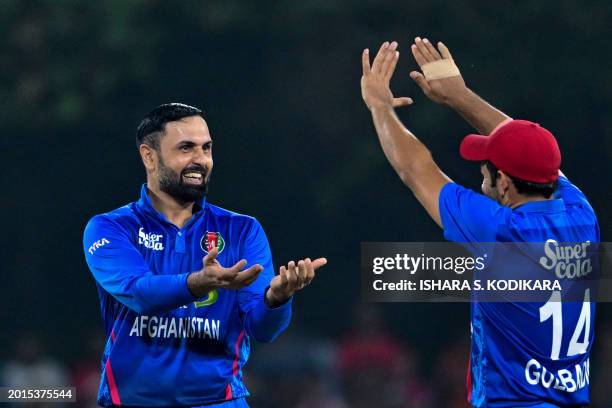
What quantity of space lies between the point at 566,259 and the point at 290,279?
1.05 meters

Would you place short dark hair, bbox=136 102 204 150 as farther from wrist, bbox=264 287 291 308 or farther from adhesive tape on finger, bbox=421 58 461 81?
adhesive tape on finger, bbox=421 58 461 81


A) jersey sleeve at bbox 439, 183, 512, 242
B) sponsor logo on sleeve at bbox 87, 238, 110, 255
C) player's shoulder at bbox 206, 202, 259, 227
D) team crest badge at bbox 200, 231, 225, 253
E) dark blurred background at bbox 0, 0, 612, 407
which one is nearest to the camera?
jersey sleeve at bbox 439, 183, 512, 242

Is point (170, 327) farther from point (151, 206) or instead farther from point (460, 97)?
point (460, 97)

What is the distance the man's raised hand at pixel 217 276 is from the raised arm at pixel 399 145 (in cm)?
67

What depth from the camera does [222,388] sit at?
437 cm

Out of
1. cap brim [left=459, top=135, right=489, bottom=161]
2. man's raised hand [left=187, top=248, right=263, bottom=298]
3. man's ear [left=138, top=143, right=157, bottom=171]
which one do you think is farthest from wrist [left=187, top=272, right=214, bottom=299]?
cap brim [left=459, top=135, right=489, bottom=161]

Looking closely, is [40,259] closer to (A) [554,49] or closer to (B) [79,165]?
(B) [79,165]

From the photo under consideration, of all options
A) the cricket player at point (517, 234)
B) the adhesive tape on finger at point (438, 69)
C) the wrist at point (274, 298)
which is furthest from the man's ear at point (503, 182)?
the wrist at point (274, 298)

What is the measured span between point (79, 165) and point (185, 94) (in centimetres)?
117

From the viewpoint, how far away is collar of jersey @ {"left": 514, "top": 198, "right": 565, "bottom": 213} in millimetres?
3924

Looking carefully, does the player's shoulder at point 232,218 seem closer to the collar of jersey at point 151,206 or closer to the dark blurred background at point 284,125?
the collar of jersey at point 151,206

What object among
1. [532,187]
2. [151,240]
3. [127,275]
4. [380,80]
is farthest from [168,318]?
[532,187]

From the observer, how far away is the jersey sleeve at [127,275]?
13.4 feet

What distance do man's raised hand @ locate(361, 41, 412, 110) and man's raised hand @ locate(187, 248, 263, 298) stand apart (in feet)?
2.74
